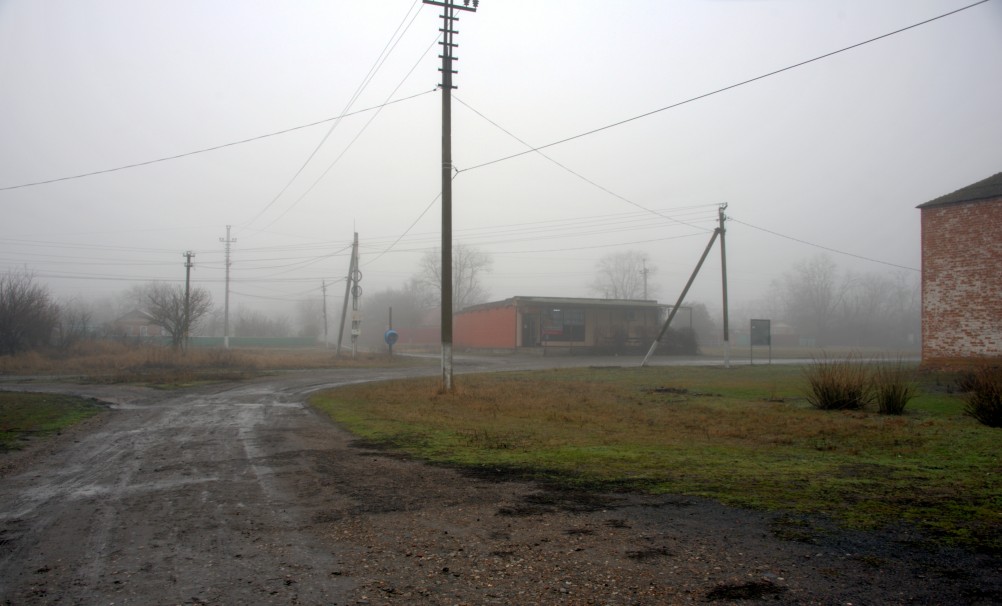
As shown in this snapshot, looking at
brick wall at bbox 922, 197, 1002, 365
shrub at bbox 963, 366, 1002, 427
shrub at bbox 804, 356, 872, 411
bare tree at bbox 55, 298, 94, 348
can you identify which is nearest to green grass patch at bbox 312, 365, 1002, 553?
shrub at bbox 963, 366, 1002, 427

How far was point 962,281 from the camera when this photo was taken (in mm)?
23000

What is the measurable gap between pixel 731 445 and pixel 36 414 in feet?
45.6

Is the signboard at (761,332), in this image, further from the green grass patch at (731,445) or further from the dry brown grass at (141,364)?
the dry brown grass at (141,364)

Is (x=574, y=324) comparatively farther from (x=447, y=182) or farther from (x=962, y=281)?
(x=447, y=182)

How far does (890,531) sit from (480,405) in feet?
35.4

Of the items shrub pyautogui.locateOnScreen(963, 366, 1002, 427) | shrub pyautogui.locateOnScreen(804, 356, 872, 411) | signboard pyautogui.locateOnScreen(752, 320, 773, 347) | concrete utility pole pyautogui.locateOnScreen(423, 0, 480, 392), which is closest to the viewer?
shrub pyautogui.locateOnScreen(963, 366, 1002, 427)

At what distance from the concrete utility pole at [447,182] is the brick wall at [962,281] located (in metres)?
18.3

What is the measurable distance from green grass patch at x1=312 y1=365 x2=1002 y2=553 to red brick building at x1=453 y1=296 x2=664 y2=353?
1276 inches

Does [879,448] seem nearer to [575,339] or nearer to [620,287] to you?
[575,339]

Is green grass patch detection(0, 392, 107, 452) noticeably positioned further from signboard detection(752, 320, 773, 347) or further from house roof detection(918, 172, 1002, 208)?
signboard detection(752, 320, 773, 347)

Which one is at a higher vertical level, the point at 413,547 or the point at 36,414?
the point at 413,547

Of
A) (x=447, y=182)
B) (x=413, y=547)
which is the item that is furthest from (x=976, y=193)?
(x=413, y=547)

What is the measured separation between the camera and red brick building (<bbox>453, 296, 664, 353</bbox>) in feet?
165

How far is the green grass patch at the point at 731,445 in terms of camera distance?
5488mm
